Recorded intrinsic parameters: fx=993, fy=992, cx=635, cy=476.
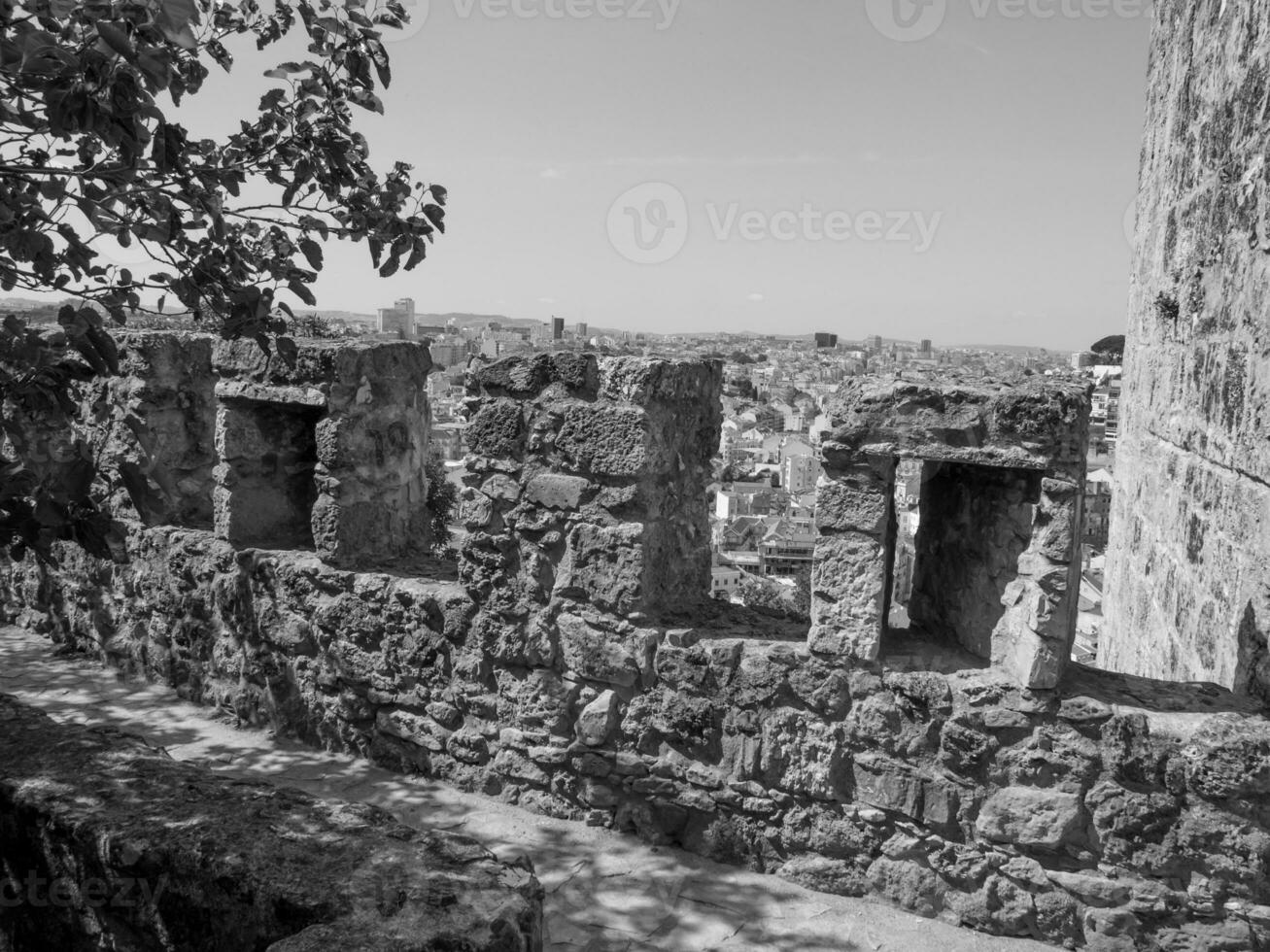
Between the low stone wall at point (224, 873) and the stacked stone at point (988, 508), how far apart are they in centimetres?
156

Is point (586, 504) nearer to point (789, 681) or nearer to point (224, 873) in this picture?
point (789, 681)

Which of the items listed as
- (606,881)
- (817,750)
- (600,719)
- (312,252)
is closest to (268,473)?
(312,252)

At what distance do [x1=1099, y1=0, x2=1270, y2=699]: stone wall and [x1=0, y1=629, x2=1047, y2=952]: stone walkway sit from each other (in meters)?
1.61

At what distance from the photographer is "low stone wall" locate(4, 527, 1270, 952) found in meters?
3.13

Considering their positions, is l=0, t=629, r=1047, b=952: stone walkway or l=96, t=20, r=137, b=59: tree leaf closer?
l=96, t=20, r=137, b=59: tree leaf

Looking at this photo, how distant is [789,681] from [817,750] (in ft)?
0.86

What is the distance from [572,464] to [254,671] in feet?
7.04

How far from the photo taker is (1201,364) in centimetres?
432

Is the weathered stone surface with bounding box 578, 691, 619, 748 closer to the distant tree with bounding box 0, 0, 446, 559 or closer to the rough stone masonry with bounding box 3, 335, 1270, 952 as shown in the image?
the rough stone masonry with bounding box 3, 335, 1270, 952

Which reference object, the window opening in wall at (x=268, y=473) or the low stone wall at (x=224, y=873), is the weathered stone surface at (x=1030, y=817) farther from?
the window opening in wall at (x=268, y=473)

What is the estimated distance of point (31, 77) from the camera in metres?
2.97
